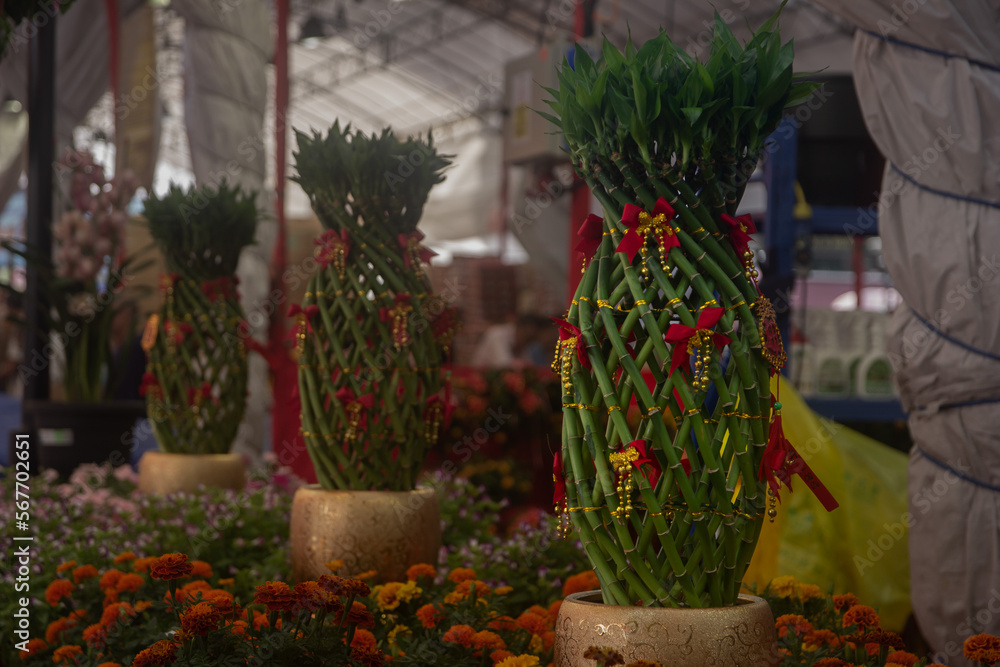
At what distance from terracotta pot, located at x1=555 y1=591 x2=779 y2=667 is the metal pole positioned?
2.84 m

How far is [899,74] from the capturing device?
1.90 metres

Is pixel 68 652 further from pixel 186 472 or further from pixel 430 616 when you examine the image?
pixel 186 472

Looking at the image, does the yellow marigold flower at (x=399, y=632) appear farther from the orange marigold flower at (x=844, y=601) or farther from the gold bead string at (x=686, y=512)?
the orange marigold flower at (x=844, y=601)

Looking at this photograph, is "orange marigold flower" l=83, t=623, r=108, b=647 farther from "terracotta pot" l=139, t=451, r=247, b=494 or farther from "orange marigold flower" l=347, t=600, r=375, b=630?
"terracotta pot" l=139, t=451, r=247, b=494

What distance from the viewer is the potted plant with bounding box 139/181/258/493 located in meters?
2.58

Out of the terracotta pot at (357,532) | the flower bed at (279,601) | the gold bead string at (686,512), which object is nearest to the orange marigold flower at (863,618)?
the flower bed at (279,601)

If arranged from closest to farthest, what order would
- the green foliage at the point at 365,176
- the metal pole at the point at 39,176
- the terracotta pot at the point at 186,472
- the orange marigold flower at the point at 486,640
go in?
the orange marigold flower at the point at 486,640 < the green foliage at the point at 365,176 < the terracotta pot at the point at 186,472 < the metal pole at the point at 39,176

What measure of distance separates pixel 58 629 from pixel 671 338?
117 cm

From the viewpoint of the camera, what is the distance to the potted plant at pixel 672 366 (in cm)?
106

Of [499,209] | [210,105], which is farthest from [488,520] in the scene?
[499,209]

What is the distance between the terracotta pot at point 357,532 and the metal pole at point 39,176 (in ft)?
6.82

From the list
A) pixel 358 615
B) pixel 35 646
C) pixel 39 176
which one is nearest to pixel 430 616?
pixel 358 615

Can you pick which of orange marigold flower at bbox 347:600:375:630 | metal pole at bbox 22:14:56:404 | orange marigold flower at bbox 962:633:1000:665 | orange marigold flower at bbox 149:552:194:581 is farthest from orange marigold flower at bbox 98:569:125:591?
metal pole at bbox 22:14:56:404

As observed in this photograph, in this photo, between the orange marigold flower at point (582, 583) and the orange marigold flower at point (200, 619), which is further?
the orange marigold flower at point (582, 583)
